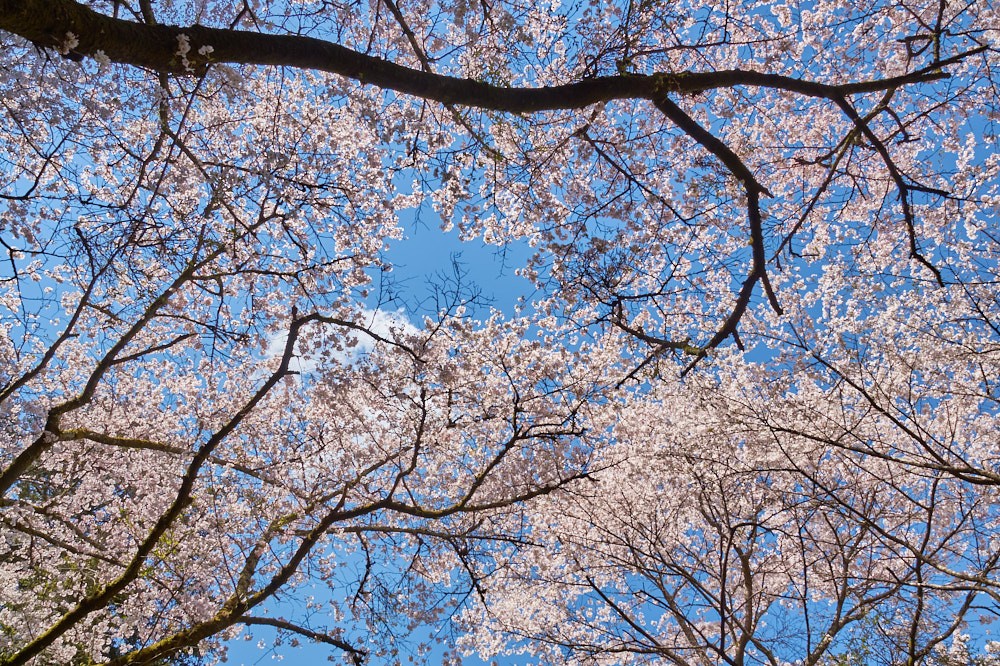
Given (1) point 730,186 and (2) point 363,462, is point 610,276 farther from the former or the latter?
(2) point 363,462

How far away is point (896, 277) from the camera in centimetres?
691

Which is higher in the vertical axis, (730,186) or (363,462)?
(730,186)

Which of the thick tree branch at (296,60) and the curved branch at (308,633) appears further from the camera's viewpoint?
the curved branch at (308,633)

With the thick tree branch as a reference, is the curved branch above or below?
below

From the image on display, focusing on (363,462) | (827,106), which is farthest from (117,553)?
(827,106)

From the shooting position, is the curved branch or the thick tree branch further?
the curved branch

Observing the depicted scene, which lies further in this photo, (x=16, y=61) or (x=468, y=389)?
(x=468, y=389)

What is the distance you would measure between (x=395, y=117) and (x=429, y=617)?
7.54 metres

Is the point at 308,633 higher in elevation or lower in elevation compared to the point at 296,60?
lower

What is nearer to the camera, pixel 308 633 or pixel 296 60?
pixel 296 60

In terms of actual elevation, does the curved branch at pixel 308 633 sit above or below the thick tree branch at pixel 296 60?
below

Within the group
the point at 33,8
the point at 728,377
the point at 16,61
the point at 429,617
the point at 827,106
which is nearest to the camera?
the point at 33,8

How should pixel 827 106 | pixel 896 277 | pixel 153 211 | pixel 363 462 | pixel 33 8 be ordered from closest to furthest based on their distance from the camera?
1. pixel 33 8
2. pixel 153 211
3. pixel 896 277
4. pixel 827 106
5. pixel 363 462

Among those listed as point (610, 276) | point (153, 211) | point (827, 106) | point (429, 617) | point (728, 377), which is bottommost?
point (429, 617)
